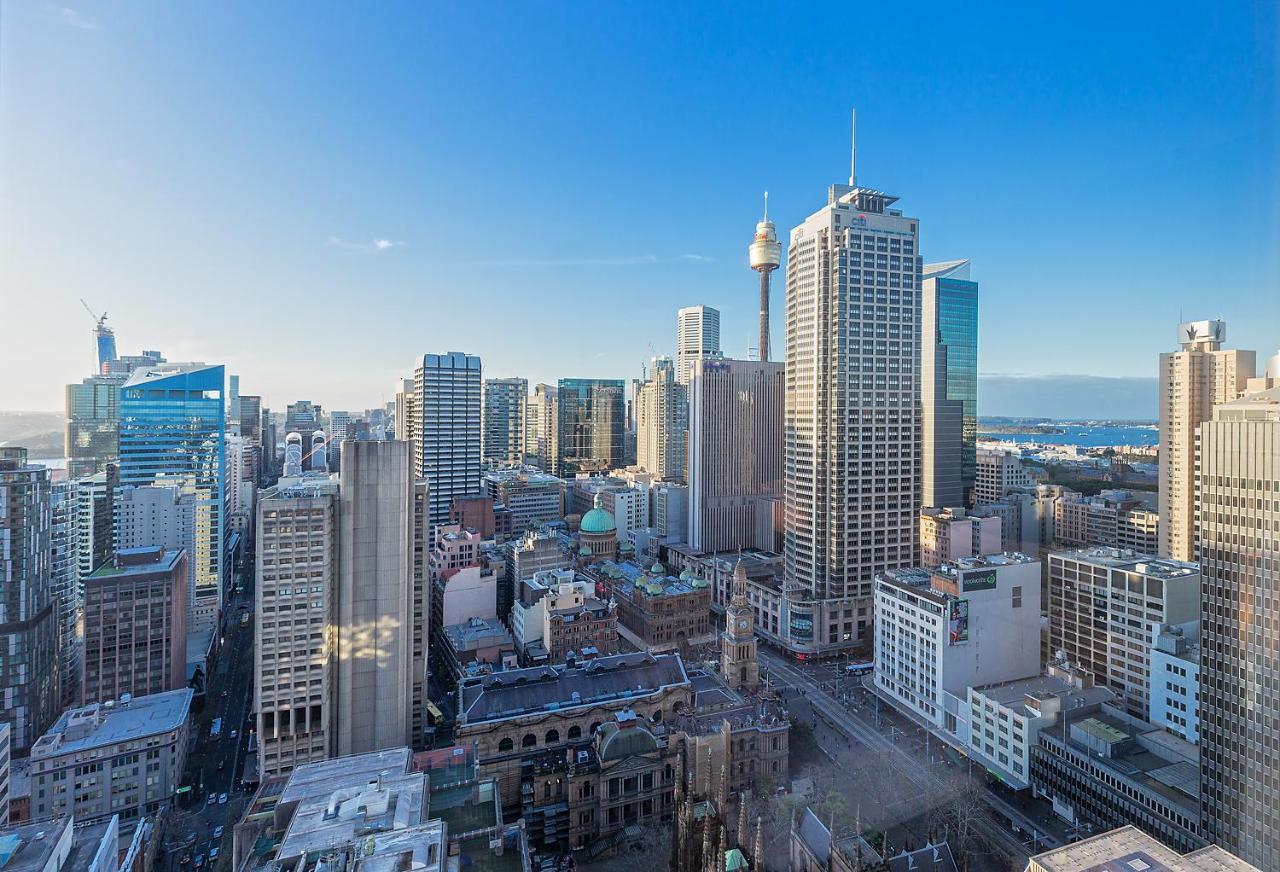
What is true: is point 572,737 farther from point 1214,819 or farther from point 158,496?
point 158,496

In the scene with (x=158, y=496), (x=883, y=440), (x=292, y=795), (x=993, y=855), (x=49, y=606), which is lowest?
(x=993, y=855)

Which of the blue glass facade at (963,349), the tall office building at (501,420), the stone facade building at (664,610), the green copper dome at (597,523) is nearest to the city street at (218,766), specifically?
the stone facade building at (664,610)

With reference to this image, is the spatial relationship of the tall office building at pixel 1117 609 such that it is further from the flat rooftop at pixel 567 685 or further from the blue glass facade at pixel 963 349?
the blue glass facade at pixel 963 349

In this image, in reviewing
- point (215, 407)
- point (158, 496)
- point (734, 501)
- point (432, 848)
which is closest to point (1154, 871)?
point (432, 848)

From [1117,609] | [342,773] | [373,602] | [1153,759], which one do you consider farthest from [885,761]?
[373,602]

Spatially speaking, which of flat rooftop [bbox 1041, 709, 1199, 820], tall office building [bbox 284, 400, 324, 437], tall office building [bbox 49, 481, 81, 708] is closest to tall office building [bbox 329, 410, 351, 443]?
tall office building [bbox 284, 400, 324, 437]
